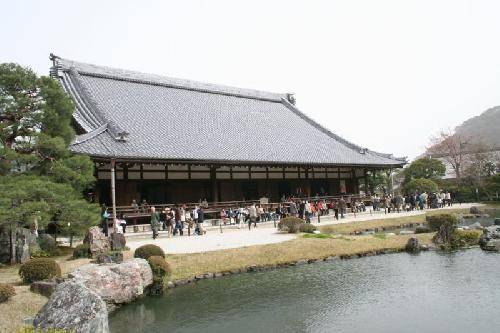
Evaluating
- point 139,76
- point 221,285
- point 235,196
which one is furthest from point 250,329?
point 139,76

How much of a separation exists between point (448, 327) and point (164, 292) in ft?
26.0

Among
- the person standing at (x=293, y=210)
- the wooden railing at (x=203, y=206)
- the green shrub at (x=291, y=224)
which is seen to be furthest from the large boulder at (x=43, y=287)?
the person standing at (x=293, y=210)

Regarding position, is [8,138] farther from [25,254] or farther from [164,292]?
[164,292]

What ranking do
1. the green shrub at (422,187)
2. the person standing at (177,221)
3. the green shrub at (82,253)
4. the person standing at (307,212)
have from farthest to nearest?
the green shrub at (422,187), the person standing at (307,212), the person standing at (177,221), the green shrub at (82,253)

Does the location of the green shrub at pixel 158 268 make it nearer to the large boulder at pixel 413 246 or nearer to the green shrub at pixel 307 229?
the large boulder at pixel 413 246

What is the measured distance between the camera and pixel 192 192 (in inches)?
1187

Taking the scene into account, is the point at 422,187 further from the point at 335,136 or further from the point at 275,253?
the point at 275,253

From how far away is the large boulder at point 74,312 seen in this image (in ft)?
25.6

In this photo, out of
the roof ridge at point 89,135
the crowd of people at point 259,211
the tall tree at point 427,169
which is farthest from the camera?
the tall tree at point 427,169

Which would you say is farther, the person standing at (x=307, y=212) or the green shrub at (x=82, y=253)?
the person standing at (x=307, y=212)

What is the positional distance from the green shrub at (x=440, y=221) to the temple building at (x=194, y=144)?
10.8 meters

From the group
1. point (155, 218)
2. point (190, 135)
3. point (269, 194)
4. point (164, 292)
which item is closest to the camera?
point (164, 292)

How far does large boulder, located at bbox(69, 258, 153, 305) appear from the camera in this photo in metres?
12.2

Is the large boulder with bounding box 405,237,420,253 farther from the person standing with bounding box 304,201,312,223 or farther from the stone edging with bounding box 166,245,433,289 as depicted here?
the person standing with bounding box 304,201,312,223
